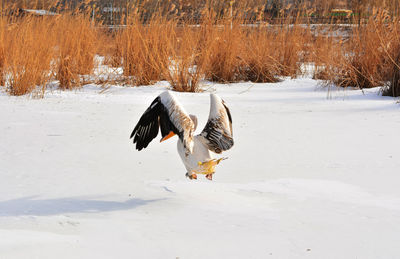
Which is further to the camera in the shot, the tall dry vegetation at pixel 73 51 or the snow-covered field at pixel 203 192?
the tall dry vegetation at pixel 73 51

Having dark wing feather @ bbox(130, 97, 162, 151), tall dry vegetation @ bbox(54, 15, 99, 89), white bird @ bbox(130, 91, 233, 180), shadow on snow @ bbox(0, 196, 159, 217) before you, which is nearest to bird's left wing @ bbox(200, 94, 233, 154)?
white bird @ bbox(130, 91, 233, 180)

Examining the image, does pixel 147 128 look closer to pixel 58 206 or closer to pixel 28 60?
pixel 58 206

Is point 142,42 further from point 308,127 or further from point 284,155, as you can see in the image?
point 284,155

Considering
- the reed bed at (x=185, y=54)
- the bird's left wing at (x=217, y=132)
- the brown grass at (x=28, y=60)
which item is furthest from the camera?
the reed bed at (x=185, y=54)

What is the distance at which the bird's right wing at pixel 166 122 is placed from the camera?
2250 mm

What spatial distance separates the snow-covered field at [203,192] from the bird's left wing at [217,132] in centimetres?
23

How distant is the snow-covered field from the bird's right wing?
25cm

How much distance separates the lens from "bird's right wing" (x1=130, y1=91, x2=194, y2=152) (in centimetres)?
225

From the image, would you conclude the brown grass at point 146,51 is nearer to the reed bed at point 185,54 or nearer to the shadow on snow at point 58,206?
the reed bed at point 185,54

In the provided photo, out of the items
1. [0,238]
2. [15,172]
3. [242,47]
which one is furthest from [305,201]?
[242,47]

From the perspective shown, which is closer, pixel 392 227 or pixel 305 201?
pixel 392 227

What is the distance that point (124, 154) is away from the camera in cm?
329

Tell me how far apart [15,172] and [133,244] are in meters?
Answer: 1.12

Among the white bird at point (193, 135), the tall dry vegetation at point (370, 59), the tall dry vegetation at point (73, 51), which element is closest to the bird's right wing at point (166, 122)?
the white bird at point (193, 135)
